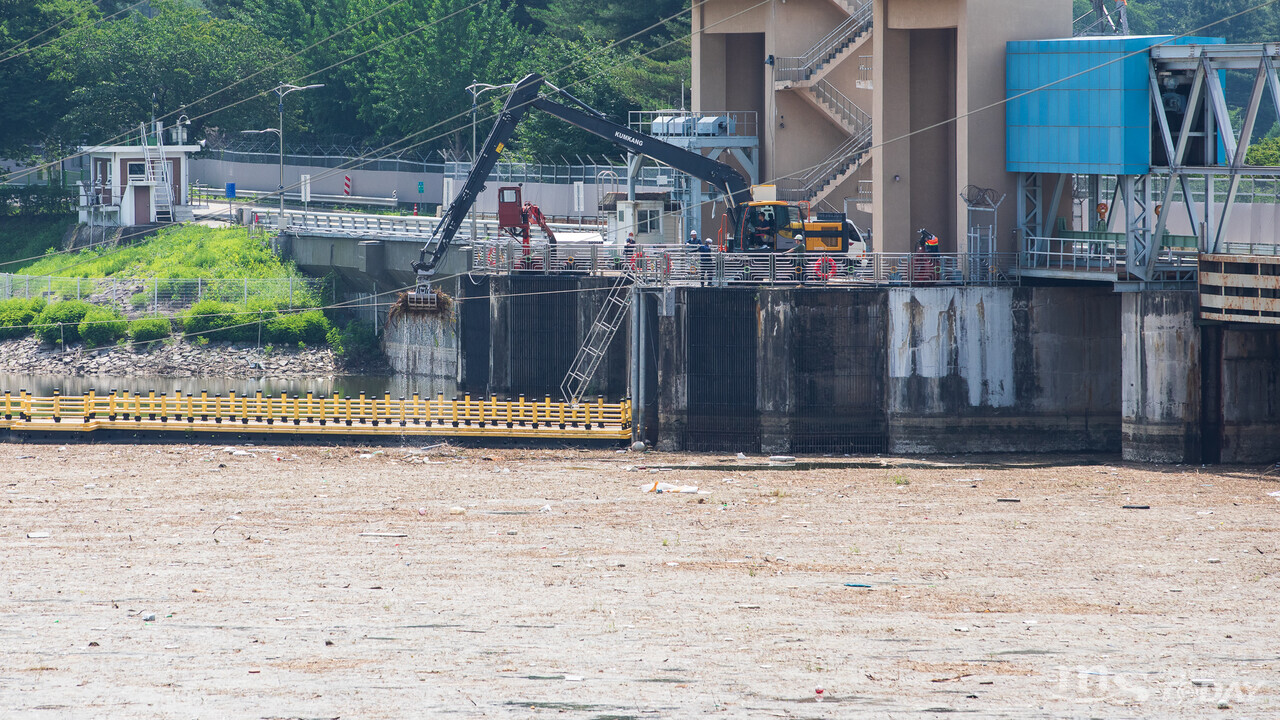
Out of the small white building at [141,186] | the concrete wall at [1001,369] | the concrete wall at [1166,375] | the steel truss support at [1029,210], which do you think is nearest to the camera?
the concrete wall at [1166,375]

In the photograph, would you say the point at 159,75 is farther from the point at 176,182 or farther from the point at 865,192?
the point at 865,192

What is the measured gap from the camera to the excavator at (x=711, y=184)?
46.9 meters

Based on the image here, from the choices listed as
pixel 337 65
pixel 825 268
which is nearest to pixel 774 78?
pixel 825 268

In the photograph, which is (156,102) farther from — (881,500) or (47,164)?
(881,500)

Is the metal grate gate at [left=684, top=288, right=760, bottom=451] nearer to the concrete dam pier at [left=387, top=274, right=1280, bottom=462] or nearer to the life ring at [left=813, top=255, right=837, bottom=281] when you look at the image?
the concrete dam pier at [left=387, top=274, right=1280, bottom=462]

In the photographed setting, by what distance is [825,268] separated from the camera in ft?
142

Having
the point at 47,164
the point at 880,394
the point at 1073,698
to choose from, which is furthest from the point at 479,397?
the point at 47,164

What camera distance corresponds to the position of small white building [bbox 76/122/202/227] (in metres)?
81.4

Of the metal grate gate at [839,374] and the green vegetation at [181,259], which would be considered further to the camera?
the green vegetation at [181,259]

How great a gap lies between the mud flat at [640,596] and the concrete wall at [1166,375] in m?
0.94

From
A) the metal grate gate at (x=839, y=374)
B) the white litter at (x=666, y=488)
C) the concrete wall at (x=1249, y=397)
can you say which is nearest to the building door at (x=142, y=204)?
the metal grate gate at (x=839, y=374)

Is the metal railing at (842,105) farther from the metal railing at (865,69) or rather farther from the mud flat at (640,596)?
the mud flat at (640,596)

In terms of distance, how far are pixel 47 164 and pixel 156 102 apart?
7.56 meters

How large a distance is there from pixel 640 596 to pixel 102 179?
68098 mm
